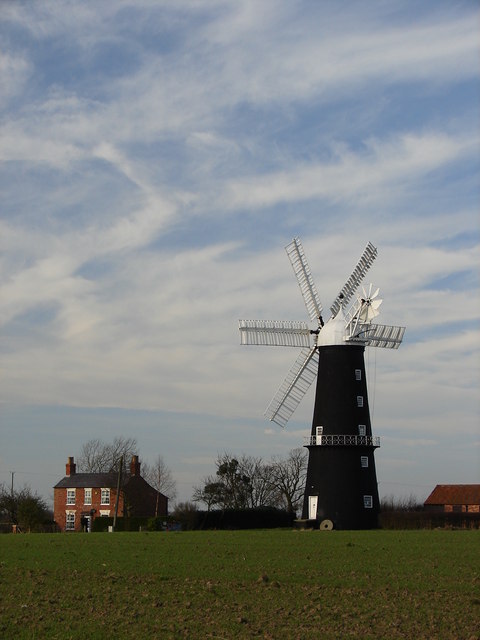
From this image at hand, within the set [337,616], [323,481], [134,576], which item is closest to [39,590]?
[134,576]

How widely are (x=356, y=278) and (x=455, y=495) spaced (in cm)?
3973

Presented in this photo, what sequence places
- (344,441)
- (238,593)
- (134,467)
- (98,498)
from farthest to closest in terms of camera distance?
(134,467) → (98,498) → (344,441) → (238,593)

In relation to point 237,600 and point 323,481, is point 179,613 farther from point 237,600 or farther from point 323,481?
point 323,481

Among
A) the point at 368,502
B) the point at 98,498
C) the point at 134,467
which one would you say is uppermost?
the point at 134,467

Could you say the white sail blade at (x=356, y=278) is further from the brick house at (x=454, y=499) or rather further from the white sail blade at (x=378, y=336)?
the brick house at (x=454, y=499)

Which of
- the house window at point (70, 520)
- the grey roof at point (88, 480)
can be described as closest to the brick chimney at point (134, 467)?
the grey roof at point (88, 480)

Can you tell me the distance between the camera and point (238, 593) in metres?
20.5

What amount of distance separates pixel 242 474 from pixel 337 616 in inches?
2804

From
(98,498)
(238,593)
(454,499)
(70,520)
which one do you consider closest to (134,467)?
(98,498)

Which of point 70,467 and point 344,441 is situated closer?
point 344,441

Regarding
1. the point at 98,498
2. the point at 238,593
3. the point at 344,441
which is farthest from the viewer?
the point at 98,498

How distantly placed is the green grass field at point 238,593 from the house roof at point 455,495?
187ft

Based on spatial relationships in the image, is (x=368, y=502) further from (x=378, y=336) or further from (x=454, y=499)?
(x=454, y=499)

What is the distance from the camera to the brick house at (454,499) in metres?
86.0
